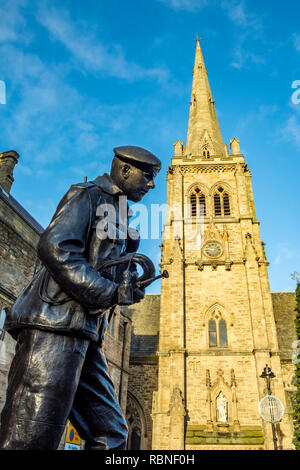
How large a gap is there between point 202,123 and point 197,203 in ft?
36.6

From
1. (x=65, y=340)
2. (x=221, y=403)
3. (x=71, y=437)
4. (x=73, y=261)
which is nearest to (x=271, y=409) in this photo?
(x=221, y=403)

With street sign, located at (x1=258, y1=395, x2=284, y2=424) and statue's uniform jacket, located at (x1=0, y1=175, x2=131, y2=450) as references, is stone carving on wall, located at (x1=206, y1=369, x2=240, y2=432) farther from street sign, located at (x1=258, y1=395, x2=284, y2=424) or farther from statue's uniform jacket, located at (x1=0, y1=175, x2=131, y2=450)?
statue's uniform jacket, located at (x1=0, y1=175, x2=131, y2=450)

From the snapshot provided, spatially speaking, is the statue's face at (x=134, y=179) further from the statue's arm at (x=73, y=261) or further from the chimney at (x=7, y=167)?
the chimney at (x=7, y=167)

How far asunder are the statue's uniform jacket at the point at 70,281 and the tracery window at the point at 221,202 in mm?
26140

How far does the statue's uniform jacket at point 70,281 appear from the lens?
220 cm

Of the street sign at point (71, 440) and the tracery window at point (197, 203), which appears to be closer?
the street sign at point (71, 440)

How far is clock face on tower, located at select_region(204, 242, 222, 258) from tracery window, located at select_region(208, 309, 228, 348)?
3757 mm

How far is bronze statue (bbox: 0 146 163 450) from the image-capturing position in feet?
6.68

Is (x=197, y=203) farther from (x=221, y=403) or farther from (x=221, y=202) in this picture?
(x=221, y=403)

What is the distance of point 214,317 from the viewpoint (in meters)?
23.8

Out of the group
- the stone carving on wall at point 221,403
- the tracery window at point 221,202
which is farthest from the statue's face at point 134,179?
the tracery window at point 221,202

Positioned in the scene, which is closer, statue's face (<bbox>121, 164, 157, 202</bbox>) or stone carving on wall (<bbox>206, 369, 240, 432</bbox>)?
statue's face (<bbox>121, 164, 157, 202</bbox>)

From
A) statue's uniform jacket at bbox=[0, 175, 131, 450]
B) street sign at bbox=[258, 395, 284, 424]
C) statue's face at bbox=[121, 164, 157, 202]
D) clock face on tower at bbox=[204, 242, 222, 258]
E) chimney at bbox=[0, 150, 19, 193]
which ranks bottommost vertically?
statue's uniform jacket at bbox=[0, 175, 131, 450]

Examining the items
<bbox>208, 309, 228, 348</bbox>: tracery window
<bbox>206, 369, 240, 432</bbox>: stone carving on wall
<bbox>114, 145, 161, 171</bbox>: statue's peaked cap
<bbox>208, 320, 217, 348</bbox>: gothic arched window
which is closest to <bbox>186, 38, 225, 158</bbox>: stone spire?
<bbox>208, 309, 228, 348</bbox>: tracery window
